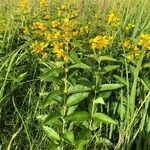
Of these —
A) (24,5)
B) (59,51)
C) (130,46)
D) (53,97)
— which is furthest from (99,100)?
(24,5)

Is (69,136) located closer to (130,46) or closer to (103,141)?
(103,141)

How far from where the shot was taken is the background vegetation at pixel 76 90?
6.51ft

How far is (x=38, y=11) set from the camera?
326 centimetres

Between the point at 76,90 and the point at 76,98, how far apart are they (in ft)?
0.12

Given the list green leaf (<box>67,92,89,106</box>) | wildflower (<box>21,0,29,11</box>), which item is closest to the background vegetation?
green leaf (<box>67,92,89,106</box>)

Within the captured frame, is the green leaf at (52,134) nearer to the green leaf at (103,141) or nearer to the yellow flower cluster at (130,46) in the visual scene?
the green leaf at (103,141)

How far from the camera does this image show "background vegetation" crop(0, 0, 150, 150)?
198 centimetres

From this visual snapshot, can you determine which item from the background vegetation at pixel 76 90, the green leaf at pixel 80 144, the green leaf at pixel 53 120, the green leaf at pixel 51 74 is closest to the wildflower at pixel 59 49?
the background vegetation at pixel 76 90

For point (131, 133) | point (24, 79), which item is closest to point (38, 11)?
point (24, 79)

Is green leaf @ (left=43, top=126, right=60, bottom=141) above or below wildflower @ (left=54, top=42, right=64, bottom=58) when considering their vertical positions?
below

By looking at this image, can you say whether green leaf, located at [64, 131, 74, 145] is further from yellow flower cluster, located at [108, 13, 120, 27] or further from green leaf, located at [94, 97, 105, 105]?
yellow flower cluster, located at [108, 13, 120, 27]

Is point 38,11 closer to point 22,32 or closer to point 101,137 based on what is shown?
point 22,32

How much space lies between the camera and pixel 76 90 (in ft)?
6.58

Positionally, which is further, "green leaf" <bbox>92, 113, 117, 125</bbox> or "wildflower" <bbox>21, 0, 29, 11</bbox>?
"wildflower" <bbox>21, 0, 29, 11</bbox>
